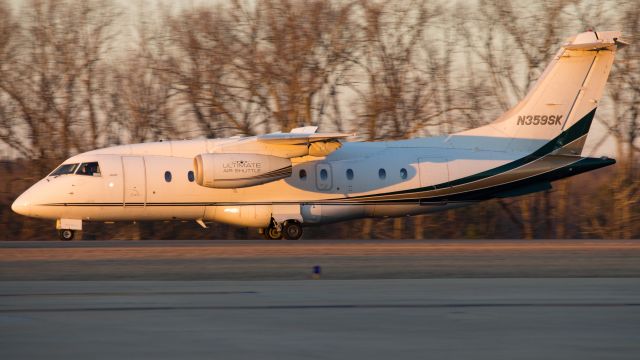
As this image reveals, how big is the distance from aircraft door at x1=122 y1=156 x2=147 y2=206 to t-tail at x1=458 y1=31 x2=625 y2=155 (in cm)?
987

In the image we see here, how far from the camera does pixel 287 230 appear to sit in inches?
1086

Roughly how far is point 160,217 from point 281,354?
18985 mm

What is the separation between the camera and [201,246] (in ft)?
78.2

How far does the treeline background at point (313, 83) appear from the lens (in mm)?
34281

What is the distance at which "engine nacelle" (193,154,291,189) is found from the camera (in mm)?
26078

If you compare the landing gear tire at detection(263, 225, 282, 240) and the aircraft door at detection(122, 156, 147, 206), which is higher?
the aircraft door at detection(122, 156, 147, 206)

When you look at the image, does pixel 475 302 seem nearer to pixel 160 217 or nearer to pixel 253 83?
pixel 160 217

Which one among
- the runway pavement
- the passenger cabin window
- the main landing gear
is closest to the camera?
the runway pavement

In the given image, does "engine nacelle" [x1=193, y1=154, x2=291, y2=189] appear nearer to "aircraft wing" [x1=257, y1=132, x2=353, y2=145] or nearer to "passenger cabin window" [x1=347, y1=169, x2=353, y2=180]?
"aircraft wing" [x1=257, y1=132, x2=353, y2=145]

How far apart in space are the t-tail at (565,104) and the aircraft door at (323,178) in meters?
4.89

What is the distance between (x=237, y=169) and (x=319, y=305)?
1453 cm

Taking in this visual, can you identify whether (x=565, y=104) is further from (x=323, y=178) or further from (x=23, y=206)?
(x=23, y=206)

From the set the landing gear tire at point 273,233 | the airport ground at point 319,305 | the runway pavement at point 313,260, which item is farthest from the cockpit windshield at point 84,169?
the airport ground at point 319,305

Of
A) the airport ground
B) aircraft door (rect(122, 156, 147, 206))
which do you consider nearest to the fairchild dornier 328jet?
aircraft door (rect(122, 156, 147, 206))
